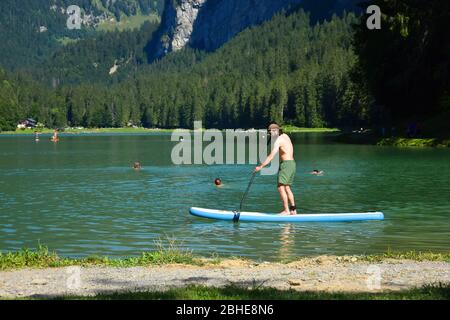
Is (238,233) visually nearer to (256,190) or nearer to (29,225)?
(29,225)

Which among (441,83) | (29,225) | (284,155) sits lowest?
(29,225)

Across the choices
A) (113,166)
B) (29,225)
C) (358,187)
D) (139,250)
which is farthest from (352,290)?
(113,166)

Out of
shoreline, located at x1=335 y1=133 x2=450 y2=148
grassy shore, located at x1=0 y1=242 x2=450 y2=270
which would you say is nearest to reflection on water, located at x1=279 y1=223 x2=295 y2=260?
grassy shore, located at x1=0 y1=242 x2=450 y2=270

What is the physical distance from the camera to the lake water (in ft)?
74.8

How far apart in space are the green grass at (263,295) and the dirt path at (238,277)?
809 mm

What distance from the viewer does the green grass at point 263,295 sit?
12.5 meters

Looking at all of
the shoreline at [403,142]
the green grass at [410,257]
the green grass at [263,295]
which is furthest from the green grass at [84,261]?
the shoreline at [403,142]

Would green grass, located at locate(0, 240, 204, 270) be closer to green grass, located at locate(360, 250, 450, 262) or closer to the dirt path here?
the dirt path

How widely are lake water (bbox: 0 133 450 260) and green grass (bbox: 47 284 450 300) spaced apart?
22.8 ft

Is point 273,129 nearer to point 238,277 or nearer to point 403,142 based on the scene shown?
point 238,277

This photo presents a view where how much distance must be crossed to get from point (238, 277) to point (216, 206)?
1817 centimetres

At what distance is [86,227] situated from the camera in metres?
27.1

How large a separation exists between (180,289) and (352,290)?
3.14 metres

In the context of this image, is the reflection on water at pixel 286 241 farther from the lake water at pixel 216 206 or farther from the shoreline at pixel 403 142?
the shoreline at pixel 403 142
